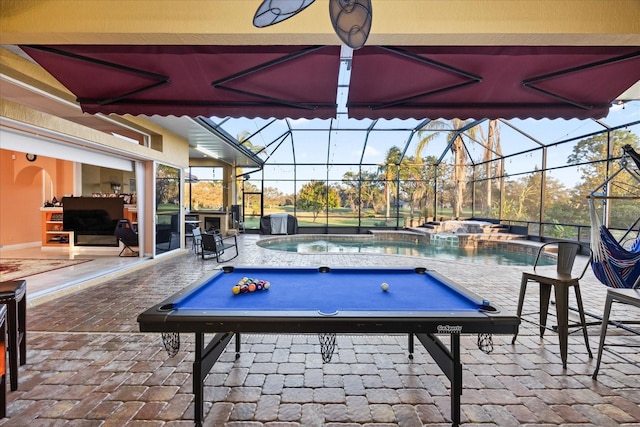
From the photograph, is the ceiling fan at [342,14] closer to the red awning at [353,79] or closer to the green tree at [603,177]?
the red awning at [353,79]

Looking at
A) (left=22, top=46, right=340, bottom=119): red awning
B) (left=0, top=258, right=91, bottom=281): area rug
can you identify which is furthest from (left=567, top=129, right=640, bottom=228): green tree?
(left=0, top=258, right=91, bottom=281): area rug

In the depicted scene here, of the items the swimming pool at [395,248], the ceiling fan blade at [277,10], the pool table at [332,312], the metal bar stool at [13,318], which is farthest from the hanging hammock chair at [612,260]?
the swimming pool at [395,248]

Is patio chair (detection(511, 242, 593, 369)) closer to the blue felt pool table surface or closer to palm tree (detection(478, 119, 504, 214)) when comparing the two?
the blue felt pool table surface

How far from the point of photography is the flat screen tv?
7984 millimetres

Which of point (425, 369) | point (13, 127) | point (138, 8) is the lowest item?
point (425, 369)

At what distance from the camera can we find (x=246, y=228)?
14742 mm

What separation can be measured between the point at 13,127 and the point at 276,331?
4.78 meters

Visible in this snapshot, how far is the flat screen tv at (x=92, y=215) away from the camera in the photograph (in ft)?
26.2

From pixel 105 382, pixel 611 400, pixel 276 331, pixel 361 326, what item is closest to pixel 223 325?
pixel 276 331

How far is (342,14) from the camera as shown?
179 centimetres

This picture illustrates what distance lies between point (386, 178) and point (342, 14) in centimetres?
1354

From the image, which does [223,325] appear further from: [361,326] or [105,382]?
[105,382]

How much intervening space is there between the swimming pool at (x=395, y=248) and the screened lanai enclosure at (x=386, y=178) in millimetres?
1600

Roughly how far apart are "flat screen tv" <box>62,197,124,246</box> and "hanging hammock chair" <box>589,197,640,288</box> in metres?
9.64
